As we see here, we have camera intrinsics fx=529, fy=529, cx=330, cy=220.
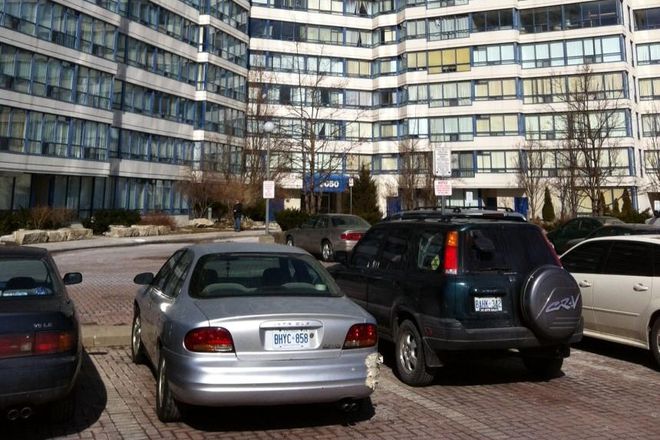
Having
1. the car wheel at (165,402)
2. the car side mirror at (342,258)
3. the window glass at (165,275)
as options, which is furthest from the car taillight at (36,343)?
the car side mirror at (342,258)

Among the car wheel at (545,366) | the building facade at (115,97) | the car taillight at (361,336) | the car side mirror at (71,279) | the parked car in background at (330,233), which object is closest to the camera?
the car taillight at (361,336)

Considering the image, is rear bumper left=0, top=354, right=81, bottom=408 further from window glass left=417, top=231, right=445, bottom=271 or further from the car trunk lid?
window glass left=417, top=231, right=445, bottom=271

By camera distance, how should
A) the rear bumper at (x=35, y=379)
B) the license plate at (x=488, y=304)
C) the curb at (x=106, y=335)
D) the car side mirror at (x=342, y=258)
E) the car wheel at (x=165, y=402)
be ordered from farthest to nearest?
the car side mirror at (x=342, y=258), the curb at (x=106, y=335), the license plate at (x=488, y=304), the car wheel at (x=165, y=402), the rear bumper at (x=35, y=379)

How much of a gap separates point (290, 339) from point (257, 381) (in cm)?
40

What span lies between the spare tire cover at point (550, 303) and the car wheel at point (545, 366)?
80 cm

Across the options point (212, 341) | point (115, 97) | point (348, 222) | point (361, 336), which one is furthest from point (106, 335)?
point (115, 97)

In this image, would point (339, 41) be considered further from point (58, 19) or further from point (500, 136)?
point (58, 19)

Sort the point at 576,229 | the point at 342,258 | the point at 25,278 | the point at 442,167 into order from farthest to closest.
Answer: the point at 576,229, the point at 442,167, the point at 342,258, the point at 25,278

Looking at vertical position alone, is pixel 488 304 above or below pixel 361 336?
above

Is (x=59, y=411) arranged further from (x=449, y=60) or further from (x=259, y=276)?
(x=449, y=60)

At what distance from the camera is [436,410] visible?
16.6 feet

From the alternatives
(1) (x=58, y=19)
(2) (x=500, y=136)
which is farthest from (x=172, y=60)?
(2) (x=500, y=136)

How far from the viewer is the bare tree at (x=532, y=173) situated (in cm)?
4806

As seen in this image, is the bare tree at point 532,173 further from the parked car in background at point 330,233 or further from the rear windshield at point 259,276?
the rear windshield at point 259,276
